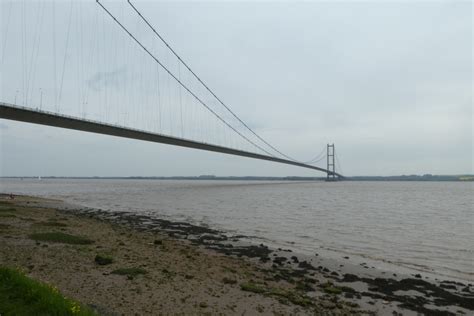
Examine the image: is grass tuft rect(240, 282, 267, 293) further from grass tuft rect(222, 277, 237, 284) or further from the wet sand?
grass tuft rect(222, 277, 237, 284)

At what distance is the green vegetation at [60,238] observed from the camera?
9.82m

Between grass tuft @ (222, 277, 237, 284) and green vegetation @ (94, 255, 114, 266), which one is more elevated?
green vegetation @ (94, 255, 114, 266)

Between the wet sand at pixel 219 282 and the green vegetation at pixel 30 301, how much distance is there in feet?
2.89

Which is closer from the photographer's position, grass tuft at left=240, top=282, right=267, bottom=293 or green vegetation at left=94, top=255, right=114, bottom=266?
grass tuft at left=240, top=282, right=267, bottom=293

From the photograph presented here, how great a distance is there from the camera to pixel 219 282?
708 centimetres

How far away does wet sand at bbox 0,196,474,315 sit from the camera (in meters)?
5.63

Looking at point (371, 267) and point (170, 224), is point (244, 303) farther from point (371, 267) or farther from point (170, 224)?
point (170, 224)

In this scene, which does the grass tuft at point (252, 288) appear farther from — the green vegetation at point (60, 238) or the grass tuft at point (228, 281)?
the green vegetation at point (60, 238)

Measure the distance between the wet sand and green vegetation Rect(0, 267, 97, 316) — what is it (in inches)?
34.6

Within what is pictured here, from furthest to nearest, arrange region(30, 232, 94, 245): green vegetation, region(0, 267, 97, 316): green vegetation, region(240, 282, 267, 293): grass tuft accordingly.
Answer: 1. region(30, 232, 94, 245): green vegetation
2. region(240, 282, 267, 293): grass tuft
3. region(0, 267, 97, 316): green vegetation

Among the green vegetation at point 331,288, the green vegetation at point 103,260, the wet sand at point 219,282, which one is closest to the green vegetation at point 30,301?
the wet sand at point 219,282

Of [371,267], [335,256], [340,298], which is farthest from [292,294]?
[335,256]

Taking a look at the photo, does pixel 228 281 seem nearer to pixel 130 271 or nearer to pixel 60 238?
pixel 130 271

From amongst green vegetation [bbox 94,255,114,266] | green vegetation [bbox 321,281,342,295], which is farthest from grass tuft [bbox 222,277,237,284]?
green vegetation [bbox 94,255,114,266]
